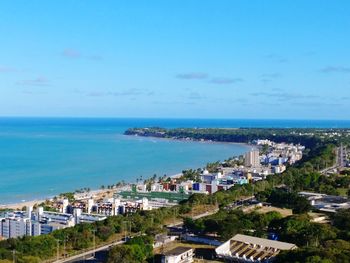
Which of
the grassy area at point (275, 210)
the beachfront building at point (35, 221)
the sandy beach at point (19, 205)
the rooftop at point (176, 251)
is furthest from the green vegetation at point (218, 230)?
the sandy beach at point (19, 205)

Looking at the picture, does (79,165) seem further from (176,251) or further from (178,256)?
(178,256)

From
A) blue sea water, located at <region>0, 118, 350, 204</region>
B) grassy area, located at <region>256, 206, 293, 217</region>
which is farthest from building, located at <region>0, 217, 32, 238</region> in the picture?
grassy area, located at <region>256, 206, 293, 217</region>

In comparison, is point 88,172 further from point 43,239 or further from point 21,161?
point 43,239

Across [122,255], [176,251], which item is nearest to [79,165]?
[176,251]

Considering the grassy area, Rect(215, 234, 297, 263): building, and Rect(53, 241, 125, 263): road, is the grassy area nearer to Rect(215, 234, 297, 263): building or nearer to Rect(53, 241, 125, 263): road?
Rect(215, 234, 297, 263): building

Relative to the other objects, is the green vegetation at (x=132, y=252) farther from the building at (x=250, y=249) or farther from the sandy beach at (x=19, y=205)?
the sandy beach at (x=19, y=205)
